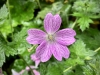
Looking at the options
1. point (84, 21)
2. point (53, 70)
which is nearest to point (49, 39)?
point (53, 70)

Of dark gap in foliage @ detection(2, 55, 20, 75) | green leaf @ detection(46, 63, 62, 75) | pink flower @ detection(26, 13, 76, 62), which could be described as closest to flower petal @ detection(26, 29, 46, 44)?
pink flower @ detection(26, 13, 76, 62)

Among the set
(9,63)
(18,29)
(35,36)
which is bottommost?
(9,63)

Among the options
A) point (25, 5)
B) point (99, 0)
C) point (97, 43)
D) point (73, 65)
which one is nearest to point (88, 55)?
point (73, 65)

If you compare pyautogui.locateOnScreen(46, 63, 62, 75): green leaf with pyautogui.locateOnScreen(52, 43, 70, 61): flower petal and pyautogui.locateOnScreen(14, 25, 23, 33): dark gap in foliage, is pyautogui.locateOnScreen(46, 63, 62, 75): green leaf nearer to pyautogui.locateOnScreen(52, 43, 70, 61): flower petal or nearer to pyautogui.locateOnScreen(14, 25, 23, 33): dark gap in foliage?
pyautogui.locateOnScreen(52, 43, 70, 61): flower petal

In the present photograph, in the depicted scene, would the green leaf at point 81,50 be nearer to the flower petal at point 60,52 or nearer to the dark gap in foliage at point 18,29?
the flower petal at point 60,52

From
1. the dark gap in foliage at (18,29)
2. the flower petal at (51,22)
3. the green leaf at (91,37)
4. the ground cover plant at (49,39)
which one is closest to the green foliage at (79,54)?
the ground cover plant at (49,39)

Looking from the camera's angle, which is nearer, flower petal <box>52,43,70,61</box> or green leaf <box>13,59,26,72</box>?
flower petal <box>52,43,70,61</box>

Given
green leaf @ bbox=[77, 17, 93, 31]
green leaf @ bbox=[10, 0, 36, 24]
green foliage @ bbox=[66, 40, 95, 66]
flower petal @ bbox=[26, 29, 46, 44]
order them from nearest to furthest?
1. flower petal @ bbox=[26, 29, 46, 44]
2. green foliage @ bbox=[66, 40, 95, 66]
3. green leaf @ bbox=[77, 17, 93, 31]
4. green leaf @ bbox=[10, 0, 36, 24]

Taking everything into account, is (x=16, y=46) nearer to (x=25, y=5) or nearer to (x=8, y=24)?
(x=8, y=24)

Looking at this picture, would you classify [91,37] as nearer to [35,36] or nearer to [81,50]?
[81,50]
